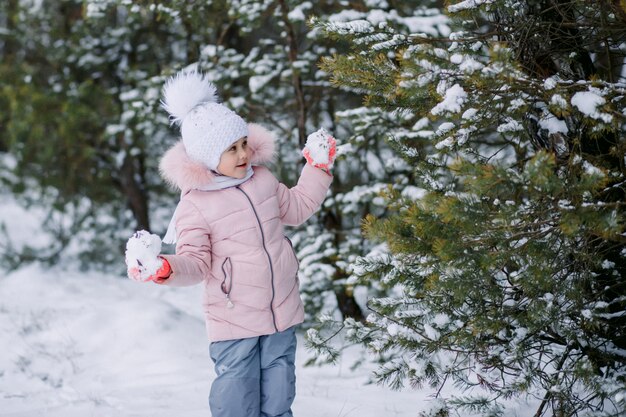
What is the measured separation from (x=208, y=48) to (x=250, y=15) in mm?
771

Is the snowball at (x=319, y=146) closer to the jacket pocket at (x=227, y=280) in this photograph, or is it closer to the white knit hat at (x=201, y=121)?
the white knit hat at (x=201, y=121)

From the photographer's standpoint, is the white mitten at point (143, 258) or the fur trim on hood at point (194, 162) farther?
the fur trim on hood at point (194, 162)

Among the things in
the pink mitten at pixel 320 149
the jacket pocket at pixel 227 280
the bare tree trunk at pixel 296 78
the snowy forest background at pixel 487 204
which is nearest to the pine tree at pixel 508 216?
the snowy forest background at pixel 487 204

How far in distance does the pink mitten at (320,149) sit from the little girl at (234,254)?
0.83 feet

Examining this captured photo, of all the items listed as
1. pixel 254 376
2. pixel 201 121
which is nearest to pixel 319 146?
pixel 201 121

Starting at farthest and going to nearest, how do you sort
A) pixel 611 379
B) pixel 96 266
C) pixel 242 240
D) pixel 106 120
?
1. pixel 96 266
2. pixel 106 120
3. pixel 242 240
4. pixel 611 379

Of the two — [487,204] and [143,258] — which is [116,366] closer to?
[143,258]

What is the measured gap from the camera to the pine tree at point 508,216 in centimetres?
235

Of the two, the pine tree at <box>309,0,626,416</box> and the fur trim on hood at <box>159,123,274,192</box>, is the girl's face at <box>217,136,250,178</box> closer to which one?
the fur trim on hood at <box>159,123,274,192</box>

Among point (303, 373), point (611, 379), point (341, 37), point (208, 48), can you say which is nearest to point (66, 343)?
point (303, 373)

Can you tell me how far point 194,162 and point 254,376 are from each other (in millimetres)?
1004

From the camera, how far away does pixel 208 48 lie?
5.96 meters

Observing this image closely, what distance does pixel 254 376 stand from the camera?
3031mm

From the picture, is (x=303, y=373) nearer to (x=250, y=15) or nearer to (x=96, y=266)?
(x=250, y=15)
